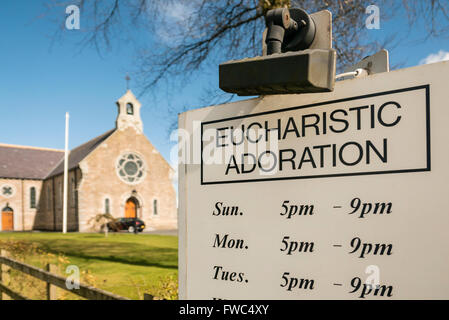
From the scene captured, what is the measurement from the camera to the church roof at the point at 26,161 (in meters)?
35.0

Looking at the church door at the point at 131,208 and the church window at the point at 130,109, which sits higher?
the church window at the point at 130,109

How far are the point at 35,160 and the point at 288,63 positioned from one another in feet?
141

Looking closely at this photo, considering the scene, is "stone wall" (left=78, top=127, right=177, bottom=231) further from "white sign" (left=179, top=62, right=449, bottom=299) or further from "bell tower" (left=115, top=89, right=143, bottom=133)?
"white sign" (left=179, top=62, right=449, bottom=299)

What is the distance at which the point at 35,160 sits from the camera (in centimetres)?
3838

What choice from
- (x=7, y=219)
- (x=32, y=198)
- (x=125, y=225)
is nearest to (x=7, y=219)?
(x=7, y=219)

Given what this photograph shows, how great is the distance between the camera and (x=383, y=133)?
125cm

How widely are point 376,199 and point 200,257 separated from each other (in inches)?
34.9

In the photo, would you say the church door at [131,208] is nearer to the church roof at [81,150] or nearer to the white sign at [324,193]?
the church roof at [81,150]

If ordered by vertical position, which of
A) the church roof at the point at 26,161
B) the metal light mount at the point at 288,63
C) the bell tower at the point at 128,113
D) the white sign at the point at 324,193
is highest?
the bell tower at the point at 128,113

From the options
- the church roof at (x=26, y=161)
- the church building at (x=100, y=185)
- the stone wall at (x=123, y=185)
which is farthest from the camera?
the church roof at (x=26, y=161)

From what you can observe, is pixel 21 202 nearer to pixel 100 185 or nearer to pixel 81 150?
pixel 81 150

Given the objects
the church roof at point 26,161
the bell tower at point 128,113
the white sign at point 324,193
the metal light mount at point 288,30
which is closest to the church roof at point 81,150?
the church roof at point 26,161

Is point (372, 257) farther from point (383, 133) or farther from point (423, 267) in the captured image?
point (383, 133)
